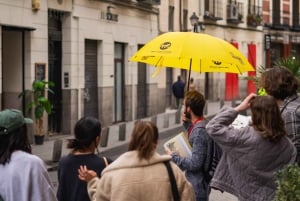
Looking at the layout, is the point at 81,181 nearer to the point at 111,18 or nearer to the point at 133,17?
the point at 111,18

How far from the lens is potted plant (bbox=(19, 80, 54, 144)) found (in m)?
18.7

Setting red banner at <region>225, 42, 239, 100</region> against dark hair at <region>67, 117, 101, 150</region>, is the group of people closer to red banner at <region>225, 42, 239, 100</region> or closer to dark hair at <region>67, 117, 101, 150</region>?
dark hair at <region>67, 117, 101, 150</region>

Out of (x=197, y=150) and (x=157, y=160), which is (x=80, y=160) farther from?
(x=197, y=150)

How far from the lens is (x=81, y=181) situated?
5.19 metres

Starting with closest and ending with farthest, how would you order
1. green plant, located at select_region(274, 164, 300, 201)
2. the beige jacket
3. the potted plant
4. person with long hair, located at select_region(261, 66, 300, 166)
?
1. the beige jacket
2. green plant, located at select_region(274, 164, 300, 201)
3. person with long hair, located at select_region(261, 66, 300, 166)
4. the potted plant

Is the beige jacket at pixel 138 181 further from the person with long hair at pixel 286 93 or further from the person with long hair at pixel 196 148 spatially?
the person with long hair at pixel 196 148

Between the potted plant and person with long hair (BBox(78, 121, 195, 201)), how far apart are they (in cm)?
1433

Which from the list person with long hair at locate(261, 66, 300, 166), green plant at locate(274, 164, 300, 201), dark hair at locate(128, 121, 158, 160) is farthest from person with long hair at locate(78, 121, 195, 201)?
person with long hair at locate(261, 66, 300, 166)

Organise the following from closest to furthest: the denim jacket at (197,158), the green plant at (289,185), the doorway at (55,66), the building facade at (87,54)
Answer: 1. the green plant at (289,185)
2. the denim jacket at (197,158)
3. the building facade at (87,54)
4. the doorway at (55,66)

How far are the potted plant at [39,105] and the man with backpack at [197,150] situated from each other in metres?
12.7

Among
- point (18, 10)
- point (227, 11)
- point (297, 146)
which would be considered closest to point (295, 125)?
point (297, 146)

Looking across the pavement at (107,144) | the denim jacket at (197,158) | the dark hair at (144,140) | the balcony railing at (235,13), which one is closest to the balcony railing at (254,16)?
the balcony railing at (235,13)

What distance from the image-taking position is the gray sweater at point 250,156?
502 centimetres

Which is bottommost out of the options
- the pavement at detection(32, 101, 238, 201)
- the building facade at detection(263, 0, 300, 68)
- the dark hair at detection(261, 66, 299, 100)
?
the pavement at detection(32, 101, 238, 201)
